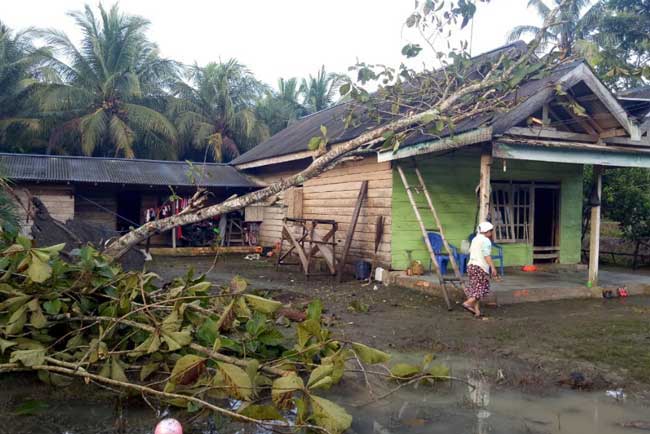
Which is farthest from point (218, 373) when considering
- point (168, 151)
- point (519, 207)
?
point (168, 151)

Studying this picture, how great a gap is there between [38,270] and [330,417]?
2250 millimetres

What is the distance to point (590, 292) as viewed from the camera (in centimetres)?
923

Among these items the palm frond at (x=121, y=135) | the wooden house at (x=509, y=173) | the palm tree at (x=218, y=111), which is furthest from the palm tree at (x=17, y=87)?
the wooden house at (x=509, y=173)

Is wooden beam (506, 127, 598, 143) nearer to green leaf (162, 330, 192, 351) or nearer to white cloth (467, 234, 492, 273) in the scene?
white cloth (467, 234, 492, 273)

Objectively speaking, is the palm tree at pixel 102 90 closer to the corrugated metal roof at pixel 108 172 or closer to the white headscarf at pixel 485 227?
the corrugated metal roof at pixel 108 172

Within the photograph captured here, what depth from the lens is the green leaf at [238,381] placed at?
3.24m

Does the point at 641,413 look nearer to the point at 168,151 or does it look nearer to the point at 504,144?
the point at 504,144

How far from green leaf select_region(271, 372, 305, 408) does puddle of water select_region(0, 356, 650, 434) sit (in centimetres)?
52

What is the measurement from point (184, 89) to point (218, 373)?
2703cm

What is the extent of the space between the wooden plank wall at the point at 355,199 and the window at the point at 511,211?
2257 mm

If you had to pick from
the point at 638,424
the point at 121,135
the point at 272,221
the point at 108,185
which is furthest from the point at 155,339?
the point at 121,135

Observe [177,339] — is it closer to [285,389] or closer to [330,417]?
[285,389]

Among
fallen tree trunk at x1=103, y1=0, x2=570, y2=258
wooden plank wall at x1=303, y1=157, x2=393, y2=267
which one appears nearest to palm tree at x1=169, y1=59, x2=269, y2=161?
wooden plank wall at x1=303, y1=157, x2=393, y2=267

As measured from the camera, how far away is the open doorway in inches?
472
